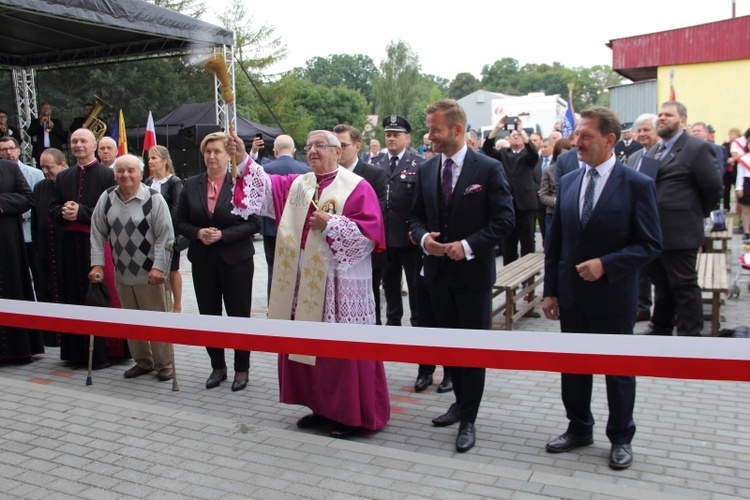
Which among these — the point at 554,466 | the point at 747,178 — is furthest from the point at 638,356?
the point at 747,178

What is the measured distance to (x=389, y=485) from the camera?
145 inches

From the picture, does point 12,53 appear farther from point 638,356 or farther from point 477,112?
point 477,112

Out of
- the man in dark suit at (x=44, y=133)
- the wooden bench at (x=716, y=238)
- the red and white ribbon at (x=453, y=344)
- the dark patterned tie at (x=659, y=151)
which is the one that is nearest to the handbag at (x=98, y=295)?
the red and white ribbon at (x=453, y=344)

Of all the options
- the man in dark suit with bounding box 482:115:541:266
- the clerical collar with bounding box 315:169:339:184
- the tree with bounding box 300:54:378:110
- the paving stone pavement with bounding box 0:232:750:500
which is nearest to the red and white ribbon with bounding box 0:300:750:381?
the paving stone pavement with bounding box 0:232:750:500

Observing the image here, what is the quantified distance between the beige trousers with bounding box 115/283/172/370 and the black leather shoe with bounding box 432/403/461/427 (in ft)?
7.91

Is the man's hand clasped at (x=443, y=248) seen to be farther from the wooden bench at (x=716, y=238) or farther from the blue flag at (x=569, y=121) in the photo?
the blue flag at (x=569, y=121)

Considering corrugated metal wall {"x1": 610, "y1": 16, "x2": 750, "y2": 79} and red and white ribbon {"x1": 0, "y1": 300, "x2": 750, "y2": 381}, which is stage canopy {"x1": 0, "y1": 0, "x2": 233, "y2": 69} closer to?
red and white ribbon {"x1": 0, "y1": 300, "x2": 750, "y2": 381}

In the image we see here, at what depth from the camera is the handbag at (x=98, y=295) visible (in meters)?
5.74

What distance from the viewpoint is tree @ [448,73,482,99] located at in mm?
125188

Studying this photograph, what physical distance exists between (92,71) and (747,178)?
647 inches

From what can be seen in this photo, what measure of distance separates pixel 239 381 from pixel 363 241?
1.87 m

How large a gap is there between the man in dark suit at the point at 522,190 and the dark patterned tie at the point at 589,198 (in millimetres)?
5531

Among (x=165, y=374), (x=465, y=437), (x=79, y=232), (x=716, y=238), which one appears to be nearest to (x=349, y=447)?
(x=465, y=437)

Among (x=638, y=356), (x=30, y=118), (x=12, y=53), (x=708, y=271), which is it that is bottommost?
(x=708, y=271)
